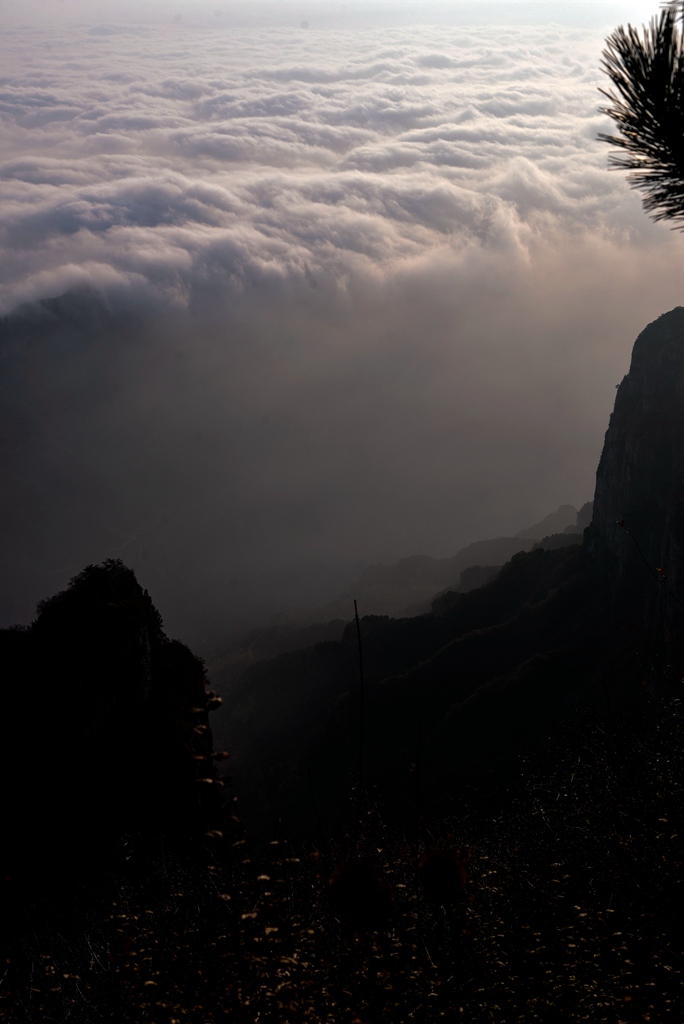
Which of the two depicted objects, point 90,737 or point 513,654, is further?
point 513,654

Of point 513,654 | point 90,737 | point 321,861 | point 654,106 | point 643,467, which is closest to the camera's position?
Result: point 654,106

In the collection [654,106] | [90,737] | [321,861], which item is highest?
[654,106]

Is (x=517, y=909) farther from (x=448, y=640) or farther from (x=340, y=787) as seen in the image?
(x=448, y=640)

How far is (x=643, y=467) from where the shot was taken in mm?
97000

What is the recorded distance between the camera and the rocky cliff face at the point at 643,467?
88.0 m

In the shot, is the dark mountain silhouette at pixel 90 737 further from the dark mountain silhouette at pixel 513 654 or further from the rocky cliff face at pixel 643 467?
the rocky cliff face at pixel 643 467

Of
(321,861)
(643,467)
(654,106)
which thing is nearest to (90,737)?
(321,861)

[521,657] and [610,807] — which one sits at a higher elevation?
[610,807]

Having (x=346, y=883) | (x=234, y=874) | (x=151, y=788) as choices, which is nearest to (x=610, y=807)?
(x=346, y=883)

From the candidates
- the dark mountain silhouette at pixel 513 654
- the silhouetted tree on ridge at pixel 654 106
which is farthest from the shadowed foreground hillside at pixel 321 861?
the silhouetted tree on ridge at pixel 654 106

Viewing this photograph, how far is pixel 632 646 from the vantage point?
74.0m

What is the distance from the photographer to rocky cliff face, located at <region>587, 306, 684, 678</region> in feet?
289

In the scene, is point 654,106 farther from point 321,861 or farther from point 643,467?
point 643,467

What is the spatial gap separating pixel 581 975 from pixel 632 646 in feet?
229
